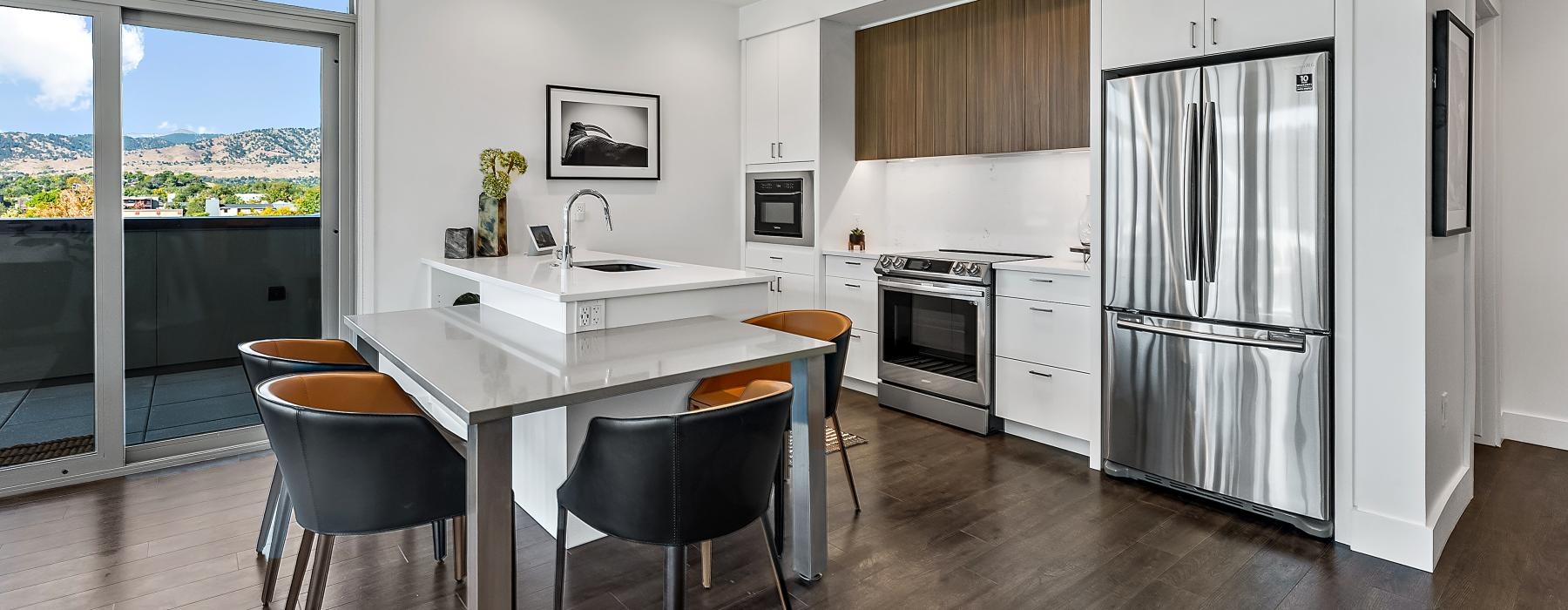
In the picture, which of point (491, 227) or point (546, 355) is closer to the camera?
point (546, 355)

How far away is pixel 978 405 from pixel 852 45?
247cm

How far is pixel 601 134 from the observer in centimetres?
510

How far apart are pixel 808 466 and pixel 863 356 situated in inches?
102

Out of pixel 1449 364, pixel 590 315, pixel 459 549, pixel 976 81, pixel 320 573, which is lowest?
pixel 459 549

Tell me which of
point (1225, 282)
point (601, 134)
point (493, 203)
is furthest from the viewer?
point (601, 134)

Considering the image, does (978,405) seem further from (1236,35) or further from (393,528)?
(393,528)

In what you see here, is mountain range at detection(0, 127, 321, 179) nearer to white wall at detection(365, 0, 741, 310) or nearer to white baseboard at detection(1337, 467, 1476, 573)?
white wall at detection(365, 0, 741, 310)

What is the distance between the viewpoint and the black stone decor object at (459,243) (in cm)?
440

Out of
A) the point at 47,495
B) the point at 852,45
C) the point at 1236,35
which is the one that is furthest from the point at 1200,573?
the point at 47,495

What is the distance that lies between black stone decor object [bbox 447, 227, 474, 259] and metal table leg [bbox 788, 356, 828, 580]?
261cm

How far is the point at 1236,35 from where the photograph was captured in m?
3.03

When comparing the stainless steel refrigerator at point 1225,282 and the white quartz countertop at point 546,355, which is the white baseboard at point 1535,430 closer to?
the stainless steel refrigerator at point 1225,282

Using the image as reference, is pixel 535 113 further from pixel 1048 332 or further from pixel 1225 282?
pixel 1225 282

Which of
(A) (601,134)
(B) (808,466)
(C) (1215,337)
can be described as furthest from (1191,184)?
(A) (601,134)
